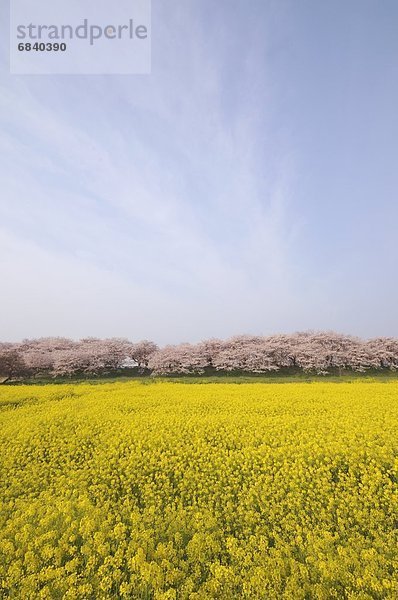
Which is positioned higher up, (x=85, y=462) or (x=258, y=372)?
(x=85, y=462)

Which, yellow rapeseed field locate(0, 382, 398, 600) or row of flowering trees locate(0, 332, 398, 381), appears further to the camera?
row of flowering trees locate(0, 332, 398, 381)

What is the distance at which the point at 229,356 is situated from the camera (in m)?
47.8

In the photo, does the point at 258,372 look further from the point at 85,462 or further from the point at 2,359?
the point at 85,462

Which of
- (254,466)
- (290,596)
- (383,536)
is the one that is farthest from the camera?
(254,466)

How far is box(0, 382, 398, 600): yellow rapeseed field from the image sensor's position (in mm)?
4562

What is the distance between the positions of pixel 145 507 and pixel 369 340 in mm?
58235

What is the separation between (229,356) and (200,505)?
4168cm

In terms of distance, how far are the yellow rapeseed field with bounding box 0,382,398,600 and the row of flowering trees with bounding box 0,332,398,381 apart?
3563 centimetres

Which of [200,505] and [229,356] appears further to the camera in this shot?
[229,356]

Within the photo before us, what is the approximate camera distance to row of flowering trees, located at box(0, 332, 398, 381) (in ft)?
153

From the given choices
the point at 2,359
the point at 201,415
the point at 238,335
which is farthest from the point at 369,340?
the point at 2,359

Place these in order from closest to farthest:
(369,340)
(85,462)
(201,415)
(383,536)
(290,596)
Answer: (290,596) → (383,536) → (85,462) → (201,415) → (369,340)

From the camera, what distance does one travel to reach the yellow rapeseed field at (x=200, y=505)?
15.0 ft

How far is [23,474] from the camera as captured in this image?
26.0 feet
